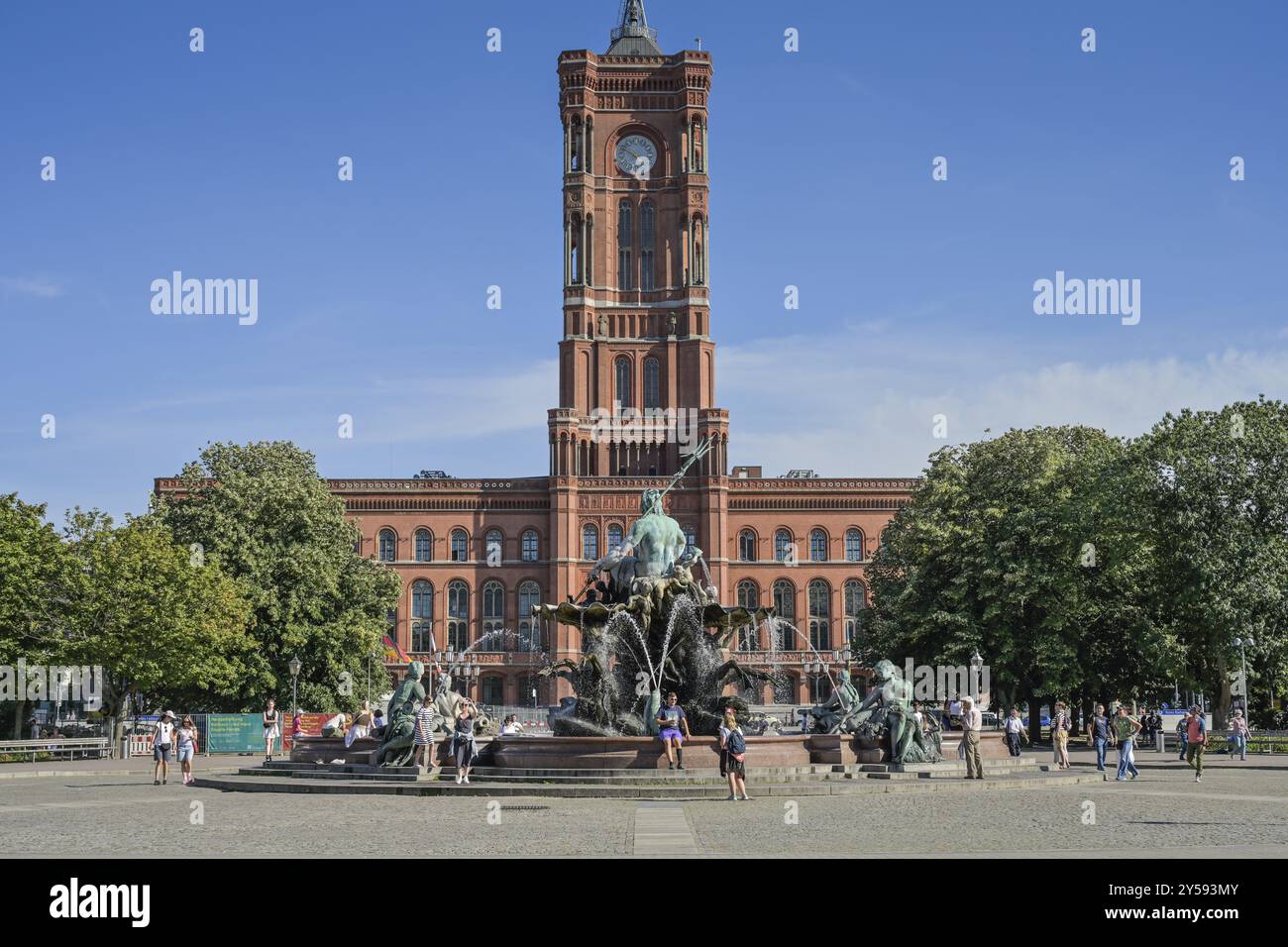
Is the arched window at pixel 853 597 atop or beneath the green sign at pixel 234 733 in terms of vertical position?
atop

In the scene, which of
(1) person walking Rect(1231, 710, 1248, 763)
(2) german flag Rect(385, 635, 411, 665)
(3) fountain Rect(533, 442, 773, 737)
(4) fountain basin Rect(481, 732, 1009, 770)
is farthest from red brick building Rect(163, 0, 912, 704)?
(4) fountain basin Rect(481, 732, 1009, 770)

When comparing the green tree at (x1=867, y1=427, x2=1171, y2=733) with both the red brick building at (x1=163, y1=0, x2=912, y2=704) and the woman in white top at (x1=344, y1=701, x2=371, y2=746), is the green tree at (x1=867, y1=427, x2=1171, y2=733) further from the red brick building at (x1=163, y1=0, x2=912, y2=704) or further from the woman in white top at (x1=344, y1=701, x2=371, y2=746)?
the red brick building at (x1=163, y1=0, x2=912, y2=704)

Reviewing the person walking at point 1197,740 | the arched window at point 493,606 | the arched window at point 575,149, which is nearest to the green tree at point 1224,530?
the person walking at point 1197,740

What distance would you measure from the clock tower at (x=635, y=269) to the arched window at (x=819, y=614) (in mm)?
10049

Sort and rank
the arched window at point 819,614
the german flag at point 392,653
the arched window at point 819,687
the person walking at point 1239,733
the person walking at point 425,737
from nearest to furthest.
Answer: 1. the person walking at point 425,737
2. the person walking at point 1239,733
3. the german flag at point 392,653
4. the arched window at point 819,687
5. the arched window at point 819,614

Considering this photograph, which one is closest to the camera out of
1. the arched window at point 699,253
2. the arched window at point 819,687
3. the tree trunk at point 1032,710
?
the tree trunk at point 1032,710

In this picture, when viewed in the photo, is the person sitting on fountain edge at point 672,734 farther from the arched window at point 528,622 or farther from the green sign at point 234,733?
the arched window at point 528,622

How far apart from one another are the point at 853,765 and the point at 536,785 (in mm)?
5937

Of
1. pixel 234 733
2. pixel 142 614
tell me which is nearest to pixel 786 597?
pixel 234 733

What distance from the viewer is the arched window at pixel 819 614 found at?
302ft

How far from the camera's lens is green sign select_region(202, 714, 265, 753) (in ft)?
149

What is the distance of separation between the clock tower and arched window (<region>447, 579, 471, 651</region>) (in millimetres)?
9725
